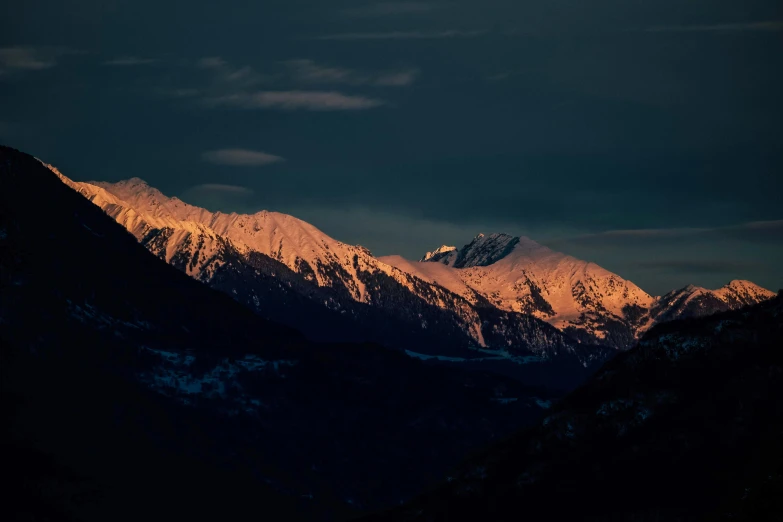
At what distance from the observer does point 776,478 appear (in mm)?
199125

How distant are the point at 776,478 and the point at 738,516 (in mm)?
6793

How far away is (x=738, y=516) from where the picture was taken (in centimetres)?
19775
